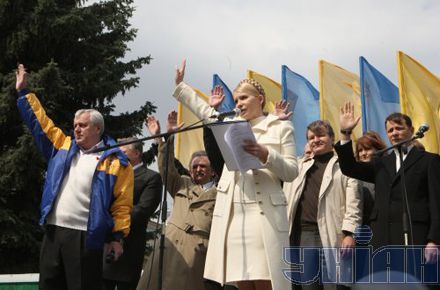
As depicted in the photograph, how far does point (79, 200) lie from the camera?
4.90m

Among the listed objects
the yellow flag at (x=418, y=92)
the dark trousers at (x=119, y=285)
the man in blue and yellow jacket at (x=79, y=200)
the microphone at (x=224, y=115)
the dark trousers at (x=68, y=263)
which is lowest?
the dark trousers at (x=119, y=285)

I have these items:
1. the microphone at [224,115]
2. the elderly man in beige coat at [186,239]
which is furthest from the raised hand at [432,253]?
the elderly man in beige coat at [186,239]

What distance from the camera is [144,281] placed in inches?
231

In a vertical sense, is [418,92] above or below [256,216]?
above

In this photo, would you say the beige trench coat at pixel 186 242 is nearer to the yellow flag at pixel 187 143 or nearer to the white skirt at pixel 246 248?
the white skirt at pixel 246 248

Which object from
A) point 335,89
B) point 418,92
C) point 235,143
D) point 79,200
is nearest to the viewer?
point 235,143

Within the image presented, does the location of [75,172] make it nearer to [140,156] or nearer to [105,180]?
[105,180]

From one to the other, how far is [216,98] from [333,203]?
4.49 feet

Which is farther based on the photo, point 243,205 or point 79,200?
point 79,200

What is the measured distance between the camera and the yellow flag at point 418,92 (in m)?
12.2

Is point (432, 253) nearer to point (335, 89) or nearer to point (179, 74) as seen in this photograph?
point (179, 74)

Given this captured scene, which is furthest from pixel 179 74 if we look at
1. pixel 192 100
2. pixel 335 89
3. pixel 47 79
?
pixel 47 79

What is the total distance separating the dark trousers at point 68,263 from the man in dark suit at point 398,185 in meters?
1.88

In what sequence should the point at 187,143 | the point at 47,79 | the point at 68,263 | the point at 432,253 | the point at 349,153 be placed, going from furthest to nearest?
the point at 47,79 < the point at 187,143 < the point at 349,153 < the point at 68,263 < the point at 432,253
